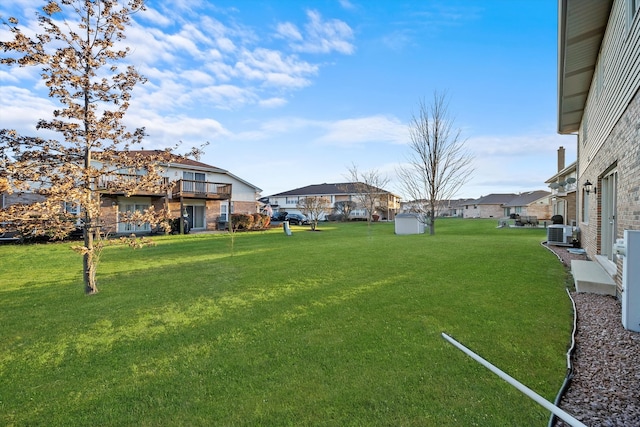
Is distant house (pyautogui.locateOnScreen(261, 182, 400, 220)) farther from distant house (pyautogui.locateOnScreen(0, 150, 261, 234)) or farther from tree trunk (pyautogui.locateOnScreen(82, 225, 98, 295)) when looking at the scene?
tree trunk (pyautogui.locateOnScreen(82, 225, 98, 295))

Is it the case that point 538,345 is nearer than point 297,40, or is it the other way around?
point 538,345

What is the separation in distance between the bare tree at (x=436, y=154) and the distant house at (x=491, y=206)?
50341 millimetres

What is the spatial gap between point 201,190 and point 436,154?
56.5 feet

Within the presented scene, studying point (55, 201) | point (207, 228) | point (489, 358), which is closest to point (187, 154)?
point (55, 201)

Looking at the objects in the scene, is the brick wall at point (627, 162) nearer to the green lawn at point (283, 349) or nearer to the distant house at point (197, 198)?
the green lawn at point (283, 349)

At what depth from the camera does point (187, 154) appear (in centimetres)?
648

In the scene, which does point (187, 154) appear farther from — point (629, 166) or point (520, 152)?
point (520, 152)

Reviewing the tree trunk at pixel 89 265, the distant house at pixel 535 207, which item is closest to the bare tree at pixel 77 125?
the tree trunk at pixel 89 265

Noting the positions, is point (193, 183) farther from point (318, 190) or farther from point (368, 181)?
point (318, 190)

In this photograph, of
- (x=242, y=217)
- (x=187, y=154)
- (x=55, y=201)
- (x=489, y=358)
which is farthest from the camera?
(x=242, y=217)

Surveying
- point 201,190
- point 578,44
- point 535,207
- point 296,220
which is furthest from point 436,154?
point 535,207

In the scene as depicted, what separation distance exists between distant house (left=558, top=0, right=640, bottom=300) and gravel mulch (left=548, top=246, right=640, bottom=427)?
1414mm

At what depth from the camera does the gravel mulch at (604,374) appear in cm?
234

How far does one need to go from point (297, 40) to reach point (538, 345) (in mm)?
12888
